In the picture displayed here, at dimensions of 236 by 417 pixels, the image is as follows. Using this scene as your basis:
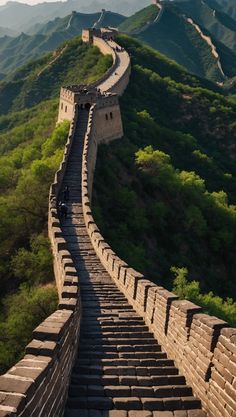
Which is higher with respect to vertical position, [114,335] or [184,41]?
[114,335]

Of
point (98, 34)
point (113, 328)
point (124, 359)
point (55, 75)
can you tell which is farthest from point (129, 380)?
point (98, 34)

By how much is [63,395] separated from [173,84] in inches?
2269

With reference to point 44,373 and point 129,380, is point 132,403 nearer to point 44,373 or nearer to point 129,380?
point 129,380

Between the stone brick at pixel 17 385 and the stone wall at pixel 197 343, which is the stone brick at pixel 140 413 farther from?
the stone brick at pixel 17 385

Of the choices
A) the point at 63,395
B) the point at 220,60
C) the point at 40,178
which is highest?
the point at 63,395

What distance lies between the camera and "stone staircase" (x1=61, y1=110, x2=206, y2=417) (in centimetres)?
718

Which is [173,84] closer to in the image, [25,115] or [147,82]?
[147,82]

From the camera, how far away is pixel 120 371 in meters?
8.16

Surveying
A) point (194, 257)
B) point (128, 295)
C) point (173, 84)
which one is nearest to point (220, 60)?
point (173, 84)

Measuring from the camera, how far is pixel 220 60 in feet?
447

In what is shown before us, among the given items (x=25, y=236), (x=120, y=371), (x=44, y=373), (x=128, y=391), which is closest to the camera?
(x=44, y=373)

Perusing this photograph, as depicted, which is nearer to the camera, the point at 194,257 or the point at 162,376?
the point at 162,376

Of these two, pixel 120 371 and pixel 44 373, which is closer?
pixel 44 373

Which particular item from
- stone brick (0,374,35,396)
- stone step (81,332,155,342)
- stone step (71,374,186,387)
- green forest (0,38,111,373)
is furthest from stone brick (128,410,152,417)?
green forest (0,38,111,373)
